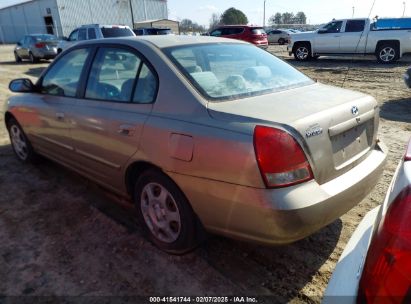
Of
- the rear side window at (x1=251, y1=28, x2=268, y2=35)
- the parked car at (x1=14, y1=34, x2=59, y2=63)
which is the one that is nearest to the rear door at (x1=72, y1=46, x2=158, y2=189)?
the parked car at (x1=14, y1=34, x2=59, y2=63)

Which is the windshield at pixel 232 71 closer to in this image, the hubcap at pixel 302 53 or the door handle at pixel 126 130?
the door handle at pixel 126 130

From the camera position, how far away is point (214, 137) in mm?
2258

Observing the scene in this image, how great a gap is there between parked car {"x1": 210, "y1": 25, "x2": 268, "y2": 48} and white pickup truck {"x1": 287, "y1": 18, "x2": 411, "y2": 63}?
10.5 feet

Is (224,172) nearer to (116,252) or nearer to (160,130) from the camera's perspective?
(160,130)

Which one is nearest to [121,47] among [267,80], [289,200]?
[267,80]

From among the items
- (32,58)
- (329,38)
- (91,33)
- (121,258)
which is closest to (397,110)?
(121,258)

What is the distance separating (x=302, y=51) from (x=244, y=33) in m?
4.20

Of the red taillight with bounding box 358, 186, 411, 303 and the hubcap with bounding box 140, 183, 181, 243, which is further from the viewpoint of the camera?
the hubcap with bounding box 140, 183, 181, 243

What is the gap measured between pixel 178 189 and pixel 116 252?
0.81 m

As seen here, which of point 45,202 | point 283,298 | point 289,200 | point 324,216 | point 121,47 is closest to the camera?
point 289,200

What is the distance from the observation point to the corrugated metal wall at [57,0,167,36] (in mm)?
42812

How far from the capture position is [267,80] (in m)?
2.98

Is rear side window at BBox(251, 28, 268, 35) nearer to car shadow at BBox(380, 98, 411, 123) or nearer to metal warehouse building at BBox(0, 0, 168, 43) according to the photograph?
car shadow at BBox(380, 98, 411, 123)

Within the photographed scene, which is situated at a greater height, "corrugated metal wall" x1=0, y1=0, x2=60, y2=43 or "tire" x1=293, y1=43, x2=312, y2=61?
"corrugated metal wall" x1=0, y1=0, x2=60, y2=43
